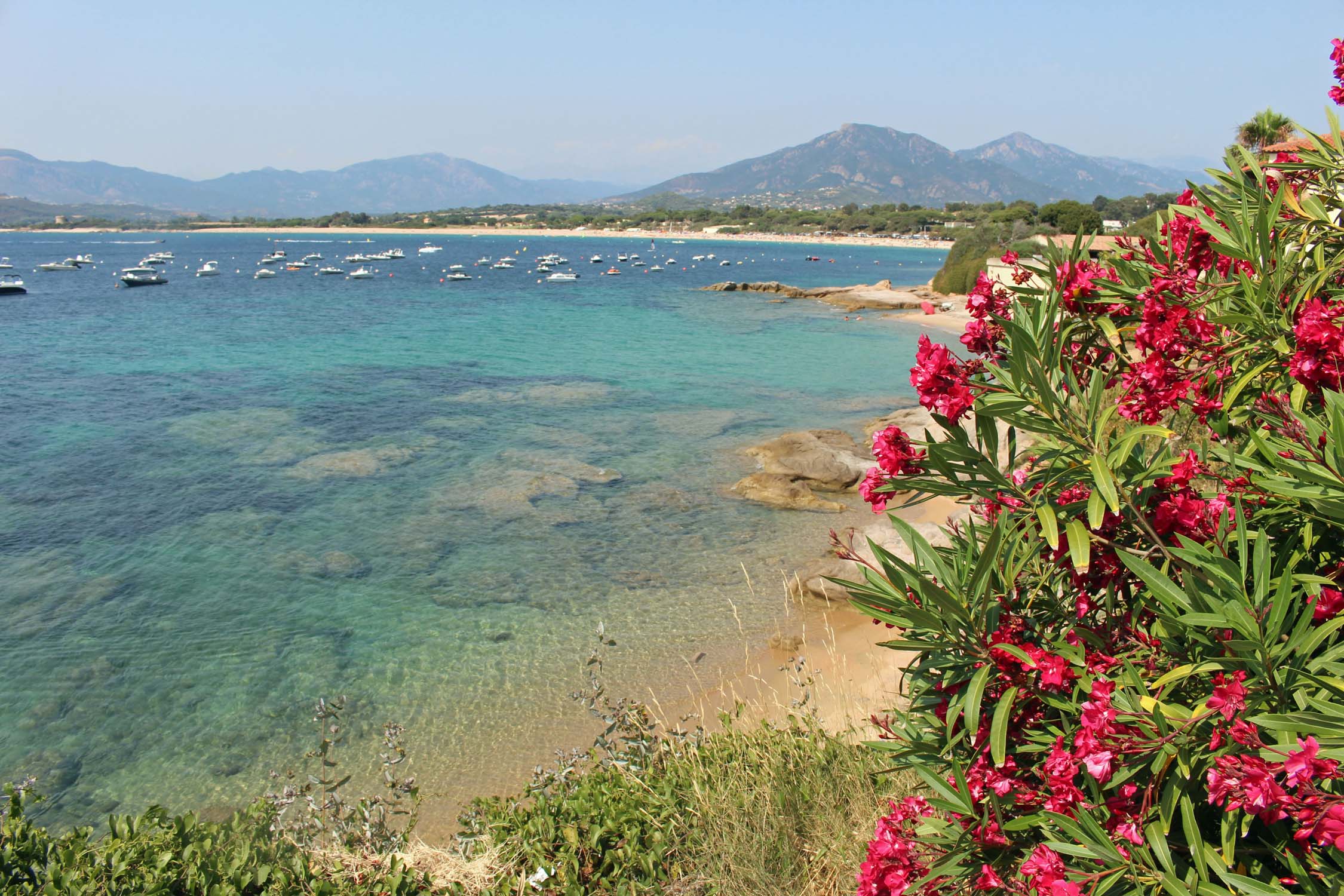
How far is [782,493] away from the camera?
16.5m

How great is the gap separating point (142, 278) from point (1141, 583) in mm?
78349

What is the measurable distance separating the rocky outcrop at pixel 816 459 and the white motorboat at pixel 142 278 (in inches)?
2532

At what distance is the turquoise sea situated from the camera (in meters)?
9.24

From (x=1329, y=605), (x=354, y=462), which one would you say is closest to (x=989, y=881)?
(x=1329, y=605)

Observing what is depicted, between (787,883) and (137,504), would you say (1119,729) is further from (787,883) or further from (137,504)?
(137,504)

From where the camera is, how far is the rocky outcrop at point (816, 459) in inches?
672

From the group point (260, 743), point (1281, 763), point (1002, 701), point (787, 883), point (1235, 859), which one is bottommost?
point (260, 743)

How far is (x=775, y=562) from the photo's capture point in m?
13.4

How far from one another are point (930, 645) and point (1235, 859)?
37.7 inches

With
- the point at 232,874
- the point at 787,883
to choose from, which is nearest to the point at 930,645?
the point at 787,883

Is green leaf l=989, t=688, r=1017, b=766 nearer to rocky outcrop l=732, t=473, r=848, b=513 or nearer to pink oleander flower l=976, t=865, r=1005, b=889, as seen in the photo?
pink oleander flower l=976, t=865, r=1005, b=889

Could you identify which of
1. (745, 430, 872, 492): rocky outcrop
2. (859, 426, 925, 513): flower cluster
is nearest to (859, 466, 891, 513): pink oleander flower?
(859, 426, 925, 513): flower cluster

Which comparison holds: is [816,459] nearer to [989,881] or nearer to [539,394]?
[539,394]

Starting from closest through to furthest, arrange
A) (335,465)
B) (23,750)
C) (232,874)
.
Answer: (232,874) < (23,750) < (335,465)
